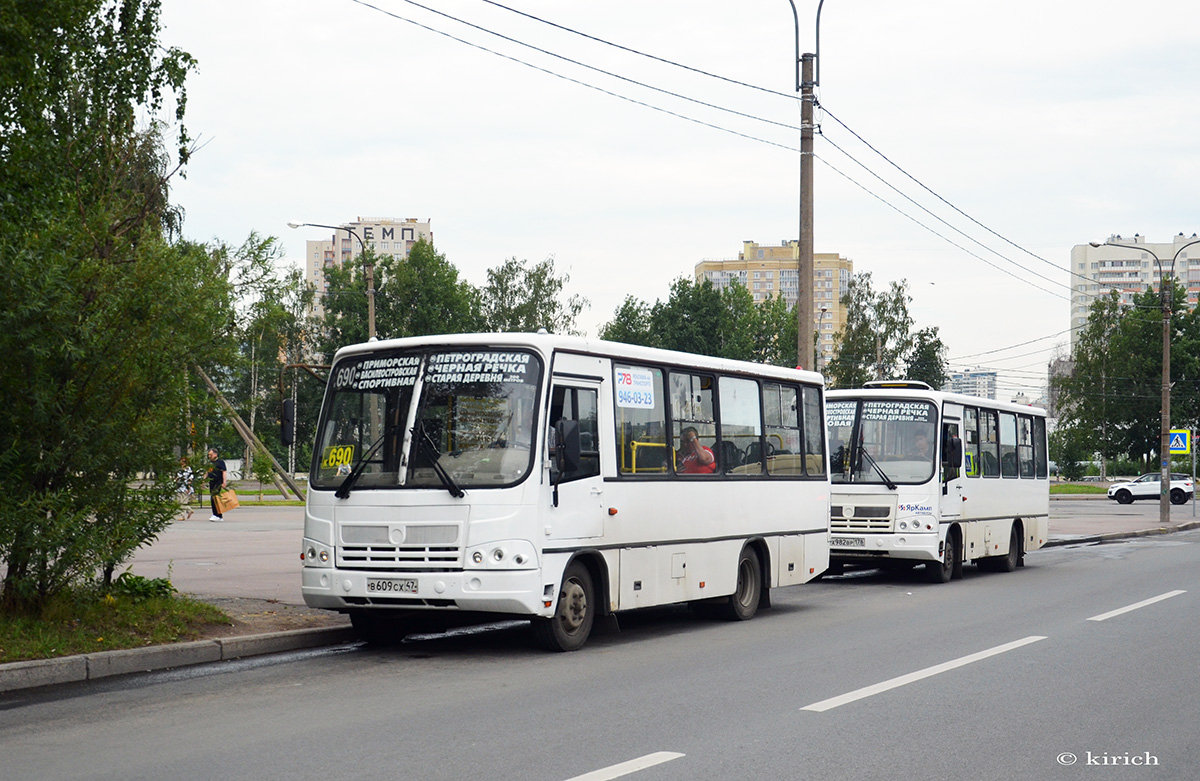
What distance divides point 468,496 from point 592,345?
2.00 meters

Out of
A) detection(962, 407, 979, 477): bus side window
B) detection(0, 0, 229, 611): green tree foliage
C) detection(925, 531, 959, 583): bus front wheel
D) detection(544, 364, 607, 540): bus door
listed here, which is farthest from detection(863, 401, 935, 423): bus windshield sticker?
detection(0, 0, 229, 611): green tree foliage

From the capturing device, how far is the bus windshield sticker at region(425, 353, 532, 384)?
442 inches

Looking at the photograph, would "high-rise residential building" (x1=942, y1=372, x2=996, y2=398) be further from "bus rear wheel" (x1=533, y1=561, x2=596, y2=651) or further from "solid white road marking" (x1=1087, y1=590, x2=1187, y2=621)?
"bus rear wheel" (x1=533, y1=561, x2=596, y2=651)

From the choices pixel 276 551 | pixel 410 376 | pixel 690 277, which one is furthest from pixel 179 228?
pixel 690 277

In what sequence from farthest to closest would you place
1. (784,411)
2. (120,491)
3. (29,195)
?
(784,411)
(29,195)
(120,491)

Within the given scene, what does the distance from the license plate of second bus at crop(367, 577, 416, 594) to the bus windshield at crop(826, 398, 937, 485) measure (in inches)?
401

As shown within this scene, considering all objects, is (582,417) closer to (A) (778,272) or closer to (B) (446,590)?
(B) (446,590)

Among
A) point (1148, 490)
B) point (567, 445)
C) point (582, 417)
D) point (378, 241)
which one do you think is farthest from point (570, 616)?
point (378, 241)

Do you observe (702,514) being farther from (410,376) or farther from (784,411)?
(410,376)

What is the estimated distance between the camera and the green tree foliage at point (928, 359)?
8894cm

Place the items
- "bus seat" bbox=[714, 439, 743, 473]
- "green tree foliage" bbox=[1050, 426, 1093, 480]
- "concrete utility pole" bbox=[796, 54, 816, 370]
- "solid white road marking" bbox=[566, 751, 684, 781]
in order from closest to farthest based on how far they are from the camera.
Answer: "solid white road marking" bbox=[566, 751, 684, 781] → "bus seat" bbox=[714, 439, 743, 473] → "concrete utility pole" bbox=[796, 54, 816, 370] → "green tree foliage" bbox=[1050, 426, 1093, 480]

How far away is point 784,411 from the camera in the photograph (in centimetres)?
1557

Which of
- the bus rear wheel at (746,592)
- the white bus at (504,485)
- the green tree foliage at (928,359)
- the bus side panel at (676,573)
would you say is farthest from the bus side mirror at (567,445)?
the green tree foliage at (928,359)

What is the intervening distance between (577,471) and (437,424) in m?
1.28
